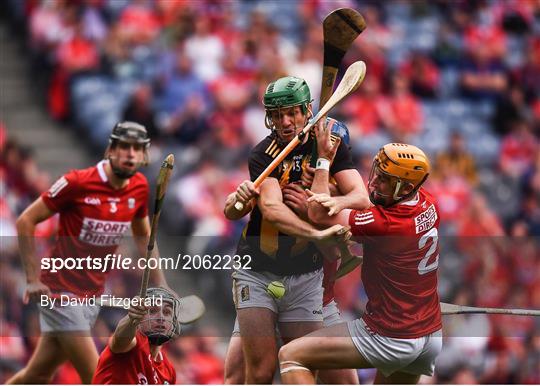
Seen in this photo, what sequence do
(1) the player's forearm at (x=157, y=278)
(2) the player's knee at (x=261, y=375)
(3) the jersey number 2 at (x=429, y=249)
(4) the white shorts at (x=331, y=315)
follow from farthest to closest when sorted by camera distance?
(1) the player's forearm at (x=157, y=278), (4) the white shorts at (x=331, y=315), (2) the player's knee at (x=261, y=375), (3) the jersey number 2 at (x=429, y=249)

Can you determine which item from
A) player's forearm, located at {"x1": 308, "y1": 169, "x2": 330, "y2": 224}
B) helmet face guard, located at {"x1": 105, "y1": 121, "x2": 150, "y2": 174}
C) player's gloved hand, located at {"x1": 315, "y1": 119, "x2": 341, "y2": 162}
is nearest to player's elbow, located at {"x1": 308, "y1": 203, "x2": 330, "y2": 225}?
player's forearm, located at {"x1": 308, "y1": 169, "x2": 330, "y2": 224}

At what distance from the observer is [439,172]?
1304cm

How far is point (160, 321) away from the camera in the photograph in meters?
7.21

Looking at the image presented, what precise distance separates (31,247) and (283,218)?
1.74m

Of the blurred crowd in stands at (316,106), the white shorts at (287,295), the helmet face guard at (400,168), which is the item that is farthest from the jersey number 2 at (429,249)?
the blurred crowd in stands at (316,106)

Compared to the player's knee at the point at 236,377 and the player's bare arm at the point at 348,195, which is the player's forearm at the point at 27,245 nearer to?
the player's knee at the point at 236,377

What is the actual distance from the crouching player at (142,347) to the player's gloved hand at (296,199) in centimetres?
83

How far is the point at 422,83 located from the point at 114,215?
694 cm

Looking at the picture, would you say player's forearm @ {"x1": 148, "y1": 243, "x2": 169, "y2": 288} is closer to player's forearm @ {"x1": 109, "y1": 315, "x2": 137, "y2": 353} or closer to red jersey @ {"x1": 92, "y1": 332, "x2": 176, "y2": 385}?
red jersey @ {"x1": 92, "y1": 332, "x2": 176, "y2": 385}

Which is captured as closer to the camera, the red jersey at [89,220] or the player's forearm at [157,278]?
the player's forearm at [157,278]

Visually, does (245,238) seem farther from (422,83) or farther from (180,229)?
(422,83)

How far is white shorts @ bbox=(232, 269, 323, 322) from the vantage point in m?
7.34

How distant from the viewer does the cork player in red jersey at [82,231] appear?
8023 mm

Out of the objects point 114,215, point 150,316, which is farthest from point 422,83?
point 150,316
